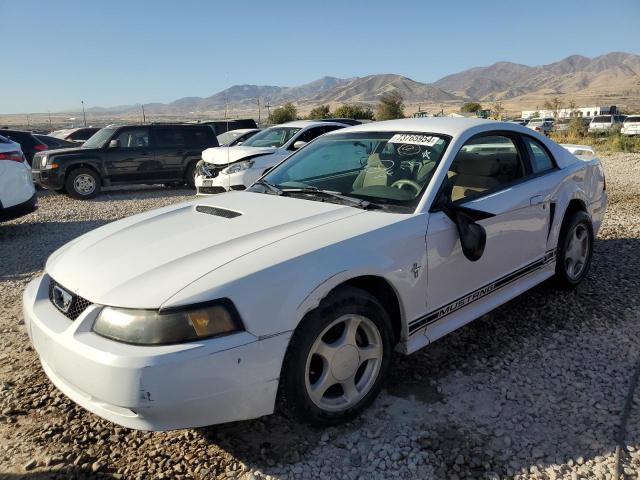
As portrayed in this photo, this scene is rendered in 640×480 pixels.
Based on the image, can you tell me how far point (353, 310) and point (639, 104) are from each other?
100.0 m

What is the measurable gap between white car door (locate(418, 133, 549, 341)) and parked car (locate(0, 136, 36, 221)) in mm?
5928

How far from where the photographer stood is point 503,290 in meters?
3.49

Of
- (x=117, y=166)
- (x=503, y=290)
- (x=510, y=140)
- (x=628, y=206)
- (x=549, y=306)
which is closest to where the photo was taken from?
(x=503, y=290)

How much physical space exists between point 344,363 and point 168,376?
0.92 m

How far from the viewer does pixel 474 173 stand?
3.79 meters

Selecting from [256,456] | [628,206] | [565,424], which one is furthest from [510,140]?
[628,206]

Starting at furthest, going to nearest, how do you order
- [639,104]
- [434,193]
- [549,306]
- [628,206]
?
[639,104] < [628,206] < [549,306] < [434,193]

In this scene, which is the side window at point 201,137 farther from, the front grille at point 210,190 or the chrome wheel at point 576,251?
the chrome wheel at point 576,251

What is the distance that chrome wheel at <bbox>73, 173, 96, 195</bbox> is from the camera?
36.3 ft

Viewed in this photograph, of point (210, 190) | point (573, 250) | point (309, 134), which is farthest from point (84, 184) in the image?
point (573, 250)

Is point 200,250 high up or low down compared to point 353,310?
up

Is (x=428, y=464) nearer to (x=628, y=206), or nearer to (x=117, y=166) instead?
(x=628, y=206)

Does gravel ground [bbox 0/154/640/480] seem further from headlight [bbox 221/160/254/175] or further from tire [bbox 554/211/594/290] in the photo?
headlight [bbox 221/160/254/175]

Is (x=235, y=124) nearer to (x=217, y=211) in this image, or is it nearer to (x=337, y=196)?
(x=217, y=211)
